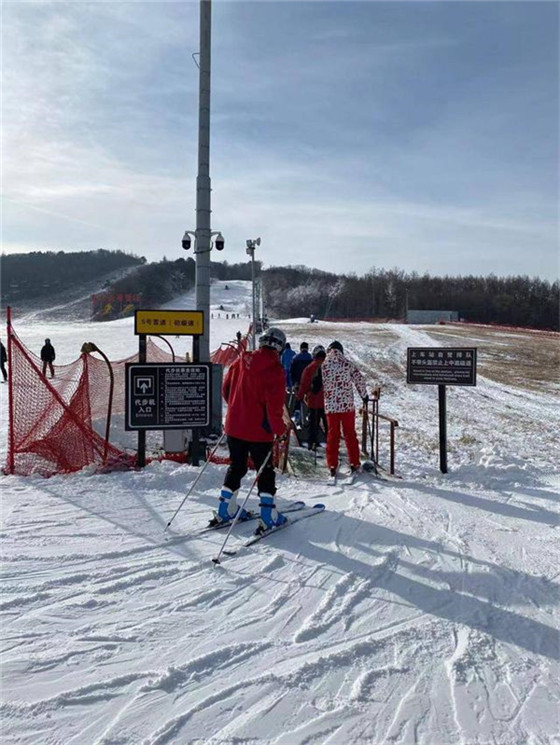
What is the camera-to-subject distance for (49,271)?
430ft

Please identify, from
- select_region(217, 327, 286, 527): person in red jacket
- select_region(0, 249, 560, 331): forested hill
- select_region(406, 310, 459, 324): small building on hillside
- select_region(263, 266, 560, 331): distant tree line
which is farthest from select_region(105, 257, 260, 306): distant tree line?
select_region(217, 327, 286, 527): person in red jacket

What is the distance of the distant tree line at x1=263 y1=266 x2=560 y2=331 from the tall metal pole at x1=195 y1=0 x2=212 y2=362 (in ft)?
270

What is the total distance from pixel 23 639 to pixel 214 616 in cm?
116

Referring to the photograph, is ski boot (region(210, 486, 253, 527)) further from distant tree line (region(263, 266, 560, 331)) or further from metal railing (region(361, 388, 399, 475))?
distant tree line (region(263, 266, 560, 331))

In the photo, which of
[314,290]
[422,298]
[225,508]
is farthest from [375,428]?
[314,290]

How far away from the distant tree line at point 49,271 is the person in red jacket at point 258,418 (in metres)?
109

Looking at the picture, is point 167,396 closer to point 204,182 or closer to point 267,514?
point 267,514

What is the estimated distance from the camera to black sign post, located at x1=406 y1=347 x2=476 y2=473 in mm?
7469

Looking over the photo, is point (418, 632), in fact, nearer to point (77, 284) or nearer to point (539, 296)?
point (539, 296)

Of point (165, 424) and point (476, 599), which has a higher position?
point (165, 424)

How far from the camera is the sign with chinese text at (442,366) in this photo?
24.5ft

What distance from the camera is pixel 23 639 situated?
3.23 meters

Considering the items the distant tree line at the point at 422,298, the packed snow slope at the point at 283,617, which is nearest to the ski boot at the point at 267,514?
the packed snow slope at the point at 283,617

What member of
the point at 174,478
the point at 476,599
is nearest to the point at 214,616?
the point at 476,599
